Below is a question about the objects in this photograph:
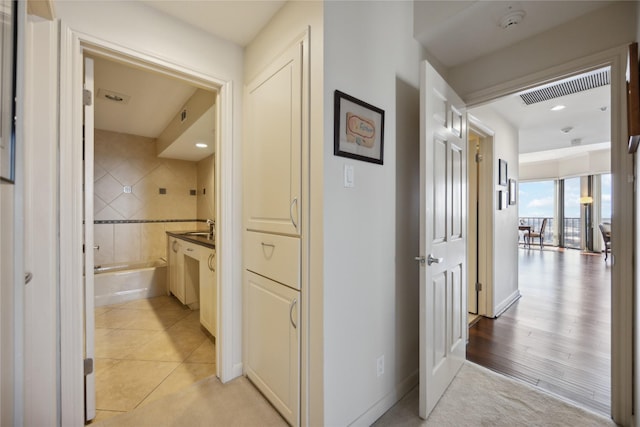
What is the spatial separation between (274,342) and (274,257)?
0.50 meters

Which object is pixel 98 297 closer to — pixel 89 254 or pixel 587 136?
pixel 89 254

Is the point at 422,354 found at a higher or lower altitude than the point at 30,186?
lower

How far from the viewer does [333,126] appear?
1.30 meters

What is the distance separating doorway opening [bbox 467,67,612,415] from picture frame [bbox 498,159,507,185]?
1.85 feet

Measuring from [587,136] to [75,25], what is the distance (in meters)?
6.37

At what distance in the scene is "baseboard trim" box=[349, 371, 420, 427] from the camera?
1462 millimetres

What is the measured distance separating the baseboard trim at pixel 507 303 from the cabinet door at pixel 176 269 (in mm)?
3647

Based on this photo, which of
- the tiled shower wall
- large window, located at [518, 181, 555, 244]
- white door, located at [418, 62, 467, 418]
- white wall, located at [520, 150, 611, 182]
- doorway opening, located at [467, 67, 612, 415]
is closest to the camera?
white door, located at [418, 62, 467, 418]

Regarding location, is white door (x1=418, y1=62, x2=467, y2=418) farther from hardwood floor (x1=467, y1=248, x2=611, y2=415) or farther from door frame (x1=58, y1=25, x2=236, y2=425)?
door frame (x1=58, y1=25, x2=236, y2=425)

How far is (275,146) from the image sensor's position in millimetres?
1581

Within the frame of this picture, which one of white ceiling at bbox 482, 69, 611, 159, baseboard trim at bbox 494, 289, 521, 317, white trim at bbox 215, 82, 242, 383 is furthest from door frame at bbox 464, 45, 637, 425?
white trim at bbox 215, 82, 242, 383

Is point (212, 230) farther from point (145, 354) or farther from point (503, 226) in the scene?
point (503, 226)

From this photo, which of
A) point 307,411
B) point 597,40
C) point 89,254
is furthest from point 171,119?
point 597,40

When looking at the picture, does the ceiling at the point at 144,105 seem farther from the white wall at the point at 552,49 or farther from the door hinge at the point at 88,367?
the white wall at the point at 552,49
